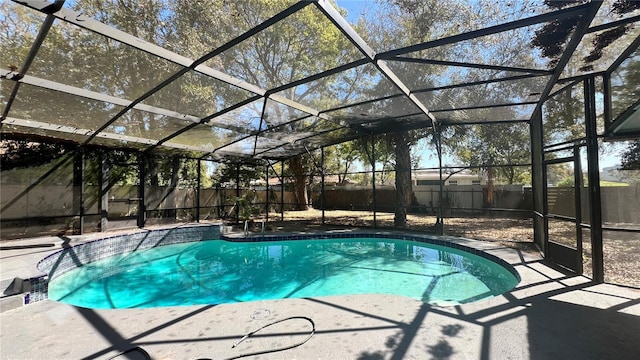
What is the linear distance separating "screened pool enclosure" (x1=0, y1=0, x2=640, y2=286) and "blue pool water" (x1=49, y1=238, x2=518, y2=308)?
67.7 inches

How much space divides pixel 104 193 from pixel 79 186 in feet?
2.06

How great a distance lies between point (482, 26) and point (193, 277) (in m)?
6.40

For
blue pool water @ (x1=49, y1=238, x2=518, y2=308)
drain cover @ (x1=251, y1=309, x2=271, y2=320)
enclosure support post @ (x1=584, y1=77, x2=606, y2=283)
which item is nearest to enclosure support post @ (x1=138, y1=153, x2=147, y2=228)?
blue pool water @ (x1=49, y1=238, x2=518, y2=308)

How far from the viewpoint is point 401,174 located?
10.2 meters

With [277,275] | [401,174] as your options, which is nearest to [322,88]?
[277,275]

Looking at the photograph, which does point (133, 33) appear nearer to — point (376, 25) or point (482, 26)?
point (376, 25)

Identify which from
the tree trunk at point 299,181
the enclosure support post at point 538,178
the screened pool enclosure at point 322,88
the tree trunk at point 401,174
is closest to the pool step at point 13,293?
the screened pool enclosure at point 322,88

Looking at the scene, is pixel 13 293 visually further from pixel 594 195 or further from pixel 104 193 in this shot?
pixel 594 195

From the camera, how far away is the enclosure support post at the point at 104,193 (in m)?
8.52

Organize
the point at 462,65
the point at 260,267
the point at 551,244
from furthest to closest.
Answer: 1. the point at 260,267
2. the point at 551,244
3. the point at 462,65

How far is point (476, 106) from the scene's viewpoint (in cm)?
620

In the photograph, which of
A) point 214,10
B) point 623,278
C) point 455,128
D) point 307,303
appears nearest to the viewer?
point 307,303

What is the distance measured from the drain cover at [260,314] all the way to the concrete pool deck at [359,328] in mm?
20

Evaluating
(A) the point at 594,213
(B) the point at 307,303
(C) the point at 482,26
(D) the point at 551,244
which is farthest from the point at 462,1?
(D) the point at 551,244
